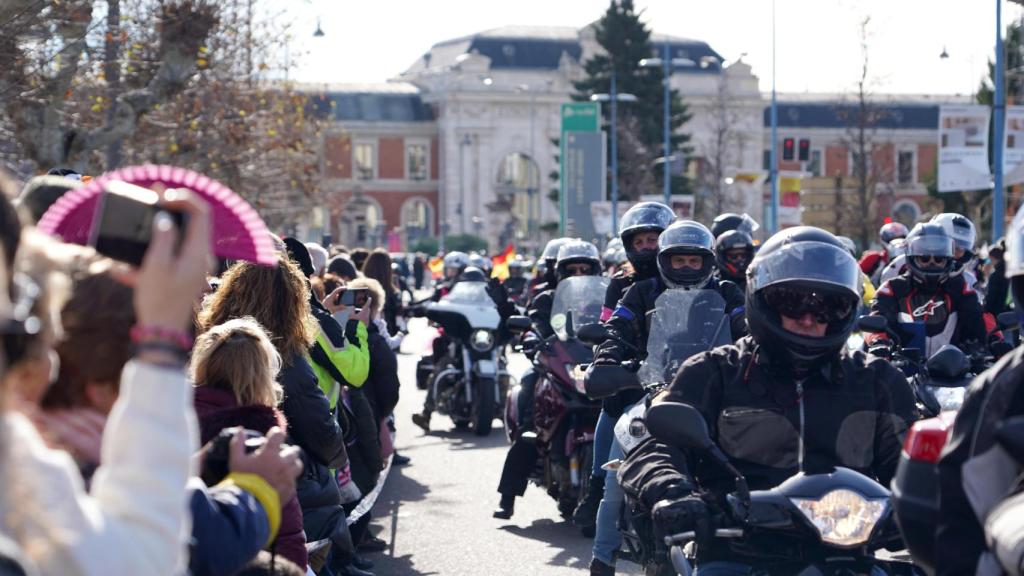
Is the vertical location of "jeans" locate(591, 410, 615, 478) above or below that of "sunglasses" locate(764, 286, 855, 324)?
below

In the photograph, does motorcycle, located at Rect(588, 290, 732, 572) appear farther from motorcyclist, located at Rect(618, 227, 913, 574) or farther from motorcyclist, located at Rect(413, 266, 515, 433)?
motorcyclist, located at Rect(413, 266, 515, 433)

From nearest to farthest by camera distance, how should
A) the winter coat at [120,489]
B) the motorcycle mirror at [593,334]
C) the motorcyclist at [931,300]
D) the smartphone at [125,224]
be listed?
the winter coat at [120,489] < the smartphone at [125,224] < the motorcycle mirror at [593,334] < the motorcyclist at [931,300]

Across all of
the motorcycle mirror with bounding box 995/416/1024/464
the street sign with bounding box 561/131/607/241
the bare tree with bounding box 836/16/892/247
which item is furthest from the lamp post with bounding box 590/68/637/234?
the motorcycle mirror with bounding box 995/416/1024/464

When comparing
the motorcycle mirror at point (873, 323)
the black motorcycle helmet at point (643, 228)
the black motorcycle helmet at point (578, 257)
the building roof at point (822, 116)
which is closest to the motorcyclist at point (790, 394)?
the motorcycle mirror at point (873, 323)

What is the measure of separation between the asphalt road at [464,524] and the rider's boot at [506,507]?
5cm

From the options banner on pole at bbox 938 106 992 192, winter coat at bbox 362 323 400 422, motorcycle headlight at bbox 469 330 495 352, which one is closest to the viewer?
winter coat at bbox 362 323 400 422

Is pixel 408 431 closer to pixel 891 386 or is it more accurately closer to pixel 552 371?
pixel 552 371

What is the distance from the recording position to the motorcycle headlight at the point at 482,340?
1488cm

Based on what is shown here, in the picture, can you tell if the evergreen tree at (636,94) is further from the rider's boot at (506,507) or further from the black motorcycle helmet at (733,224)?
the rider's boot at (506,507)

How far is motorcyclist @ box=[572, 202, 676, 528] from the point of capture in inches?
317

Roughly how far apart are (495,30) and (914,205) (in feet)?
98.8

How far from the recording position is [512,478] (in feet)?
32.8

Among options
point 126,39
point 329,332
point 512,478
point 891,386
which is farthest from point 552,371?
point 126,39

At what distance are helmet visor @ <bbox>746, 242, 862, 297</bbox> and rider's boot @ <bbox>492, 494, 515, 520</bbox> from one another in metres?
5.41
